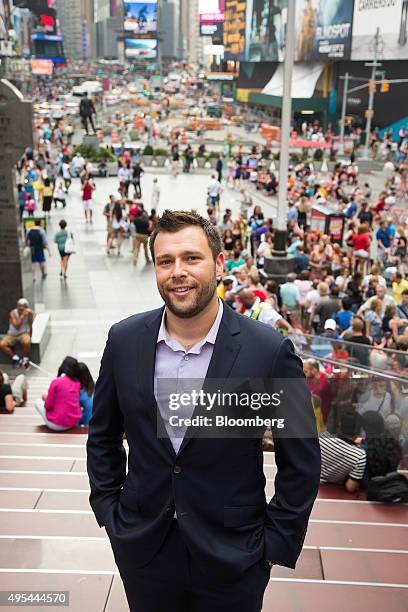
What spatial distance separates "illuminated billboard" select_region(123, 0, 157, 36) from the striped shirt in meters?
142

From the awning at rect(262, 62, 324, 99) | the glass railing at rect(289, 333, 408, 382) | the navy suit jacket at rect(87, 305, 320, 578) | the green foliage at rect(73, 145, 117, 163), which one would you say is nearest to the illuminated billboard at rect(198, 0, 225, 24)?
the awning at rect(262, 62, 324, 99)

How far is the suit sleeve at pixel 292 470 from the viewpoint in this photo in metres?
2.59

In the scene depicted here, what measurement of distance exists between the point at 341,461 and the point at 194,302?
3311mm

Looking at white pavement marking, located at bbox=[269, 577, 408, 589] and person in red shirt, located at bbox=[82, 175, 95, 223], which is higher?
white pavement marking, located at bbox=[269, 577, 408, 589]

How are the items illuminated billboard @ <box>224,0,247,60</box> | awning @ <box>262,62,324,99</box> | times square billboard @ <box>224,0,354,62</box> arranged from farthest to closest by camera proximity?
1. illuminated billboard @ <box>224,0,247,60</box>
2. awning @ <box>262,62,324,99</box>
3. times square billboard @ <box>224,0,354,62</box>

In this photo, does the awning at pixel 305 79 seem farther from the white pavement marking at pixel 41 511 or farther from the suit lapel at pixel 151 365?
the suit lapel at pixel 151 365

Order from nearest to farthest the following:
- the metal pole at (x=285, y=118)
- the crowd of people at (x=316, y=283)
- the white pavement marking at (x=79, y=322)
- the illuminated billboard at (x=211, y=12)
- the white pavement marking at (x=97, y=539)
A: the white pavement marking at (x=97, y=539), the crowd of people at (x=316, y=283), the white pavement marking at (x=79, y=322), the metal pole at (x=285, y=118), the illuminated billboard at (x=211, y=12)

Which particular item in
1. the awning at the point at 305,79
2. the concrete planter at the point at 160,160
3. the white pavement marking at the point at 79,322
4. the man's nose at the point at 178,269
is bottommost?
the concrete planter at the point at 160,160

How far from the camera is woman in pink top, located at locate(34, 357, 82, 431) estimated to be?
7.14m

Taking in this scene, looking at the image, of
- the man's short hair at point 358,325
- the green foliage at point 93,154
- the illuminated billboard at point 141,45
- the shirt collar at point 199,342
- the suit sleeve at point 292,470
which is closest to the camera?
the suit sleeve at point 292,470

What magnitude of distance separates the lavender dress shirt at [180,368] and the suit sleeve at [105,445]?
20 centimetres

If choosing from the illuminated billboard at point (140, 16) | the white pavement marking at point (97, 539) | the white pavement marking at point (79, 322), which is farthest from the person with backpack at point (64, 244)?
the illuminated billboard at point (140, 16)

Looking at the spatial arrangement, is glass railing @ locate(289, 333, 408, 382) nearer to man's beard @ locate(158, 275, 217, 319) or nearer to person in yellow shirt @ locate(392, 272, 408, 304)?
man's beard @ locate(158, 275, 217, 319)

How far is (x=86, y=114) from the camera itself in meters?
45.9
